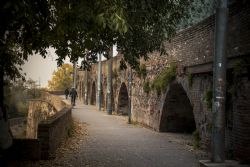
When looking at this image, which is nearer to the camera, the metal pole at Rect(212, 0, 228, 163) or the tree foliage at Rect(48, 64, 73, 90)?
the metal pole at Rect(212, 0, 228, 163)

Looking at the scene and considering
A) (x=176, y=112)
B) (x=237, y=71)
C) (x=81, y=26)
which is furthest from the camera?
(x=176, y=112)

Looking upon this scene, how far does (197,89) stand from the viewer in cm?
1507

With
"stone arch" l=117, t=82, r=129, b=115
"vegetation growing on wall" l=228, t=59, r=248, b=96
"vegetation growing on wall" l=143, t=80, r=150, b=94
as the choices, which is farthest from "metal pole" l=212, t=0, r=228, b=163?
"stone arch" l=117, t=82, r=129, b=115

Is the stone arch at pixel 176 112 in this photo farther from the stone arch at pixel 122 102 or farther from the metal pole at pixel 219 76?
the stone arch at pixel 122 102

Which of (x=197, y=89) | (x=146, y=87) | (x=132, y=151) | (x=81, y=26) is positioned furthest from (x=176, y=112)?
(x=81, y=26)

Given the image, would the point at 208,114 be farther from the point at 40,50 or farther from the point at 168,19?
the point at 40,50

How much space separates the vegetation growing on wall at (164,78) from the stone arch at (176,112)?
345 millimetres

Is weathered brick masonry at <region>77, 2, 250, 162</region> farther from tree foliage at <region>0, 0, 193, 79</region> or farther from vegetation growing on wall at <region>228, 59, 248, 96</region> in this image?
tree foliage at <region>0, 0, 193, 79</region>

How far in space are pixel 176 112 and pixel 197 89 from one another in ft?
15.9

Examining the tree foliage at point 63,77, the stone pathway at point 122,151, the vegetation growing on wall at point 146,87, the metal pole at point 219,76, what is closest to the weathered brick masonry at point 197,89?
the vegetation growing on wall at point 146,87

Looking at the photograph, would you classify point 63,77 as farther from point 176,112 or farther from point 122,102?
point 176,112

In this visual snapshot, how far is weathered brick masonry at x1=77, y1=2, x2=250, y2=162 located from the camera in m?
11.4

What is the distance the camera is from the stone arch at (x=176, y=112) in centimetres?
1891

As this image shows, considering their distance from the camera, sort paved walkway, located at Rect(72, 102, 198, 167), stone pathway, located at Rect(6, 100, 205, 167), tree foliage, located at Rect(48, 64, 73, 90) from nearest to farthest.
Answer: stone pathway, located at Rect(6, 100, 205, 167) < paved walkway, located at Rect(72, 102, 198, 167) < tree foliage, located at Rect(48, 64, 73, 90)
